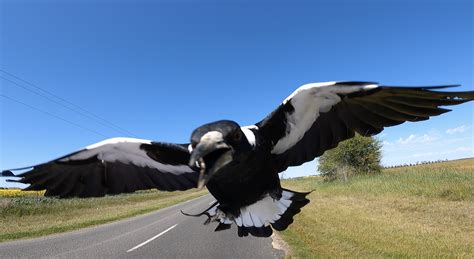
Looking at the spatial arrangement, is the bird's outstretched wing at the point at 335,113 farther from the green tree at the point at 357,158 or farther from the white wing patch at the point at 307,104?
the green tree at the point at 357,158

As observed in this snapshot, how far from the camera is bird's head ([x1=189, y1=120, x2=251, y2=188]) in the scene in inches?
97.2

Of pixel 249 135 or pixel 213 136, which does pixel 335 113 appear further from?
pixel 213 136

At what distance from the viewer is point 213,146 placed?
2.57 m

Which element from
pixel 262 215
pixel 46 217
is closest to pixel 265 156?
pixel 262 215

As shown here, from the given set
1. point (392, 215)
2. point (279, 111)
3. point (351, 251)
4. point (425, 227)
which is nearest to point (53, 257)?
point (351, 251)

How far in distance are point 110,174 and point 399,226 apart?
422 inches

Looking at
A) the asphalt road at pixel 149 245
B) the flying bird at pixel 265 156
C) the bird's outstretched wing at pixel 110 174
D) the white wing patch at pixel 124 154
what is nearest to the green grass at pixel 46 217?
the asphalt road at pixel 149 245

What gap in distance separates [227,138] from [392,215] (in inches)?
573

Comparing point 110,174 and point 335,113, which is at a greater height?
point 335,113

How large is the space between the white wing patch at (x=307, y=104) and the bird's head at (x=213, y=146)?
3.64ft

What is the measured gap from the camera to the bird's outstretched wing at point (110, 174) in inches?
169

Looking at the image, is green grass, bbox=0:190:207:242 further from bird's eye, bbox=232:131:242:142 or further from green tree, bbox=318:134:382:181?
green tree, bbox=318:134:382:181

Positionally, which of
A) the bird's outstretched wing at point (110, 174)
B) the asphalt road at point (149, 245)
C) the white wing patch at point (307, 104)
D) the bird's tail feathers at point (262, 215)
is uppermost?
the white wing patch at point (307, 104)

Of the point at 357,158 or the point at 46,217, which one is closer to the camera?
the point at 46,217
